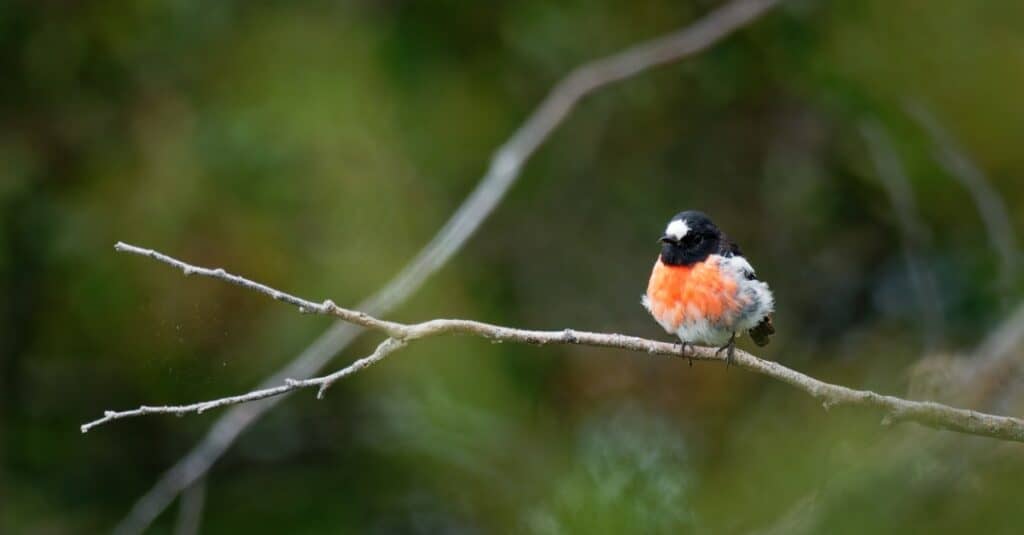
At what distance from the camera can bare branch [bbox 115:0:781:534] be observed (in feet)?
9.97

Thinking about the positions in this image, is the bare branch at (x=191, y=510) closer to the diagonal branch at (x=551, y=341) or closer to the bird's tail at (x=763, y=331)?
the bird's tail at (x=763, y=331)

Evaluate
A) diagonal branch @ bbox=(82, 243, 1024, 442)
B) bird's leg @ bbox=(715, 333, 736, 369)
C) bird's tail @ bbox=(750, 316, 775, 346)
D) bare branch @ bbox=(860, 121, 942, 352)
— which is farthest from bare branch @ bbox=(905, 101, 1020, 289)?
diagonal branch @ bbox=(82, 243, 1024, 442)

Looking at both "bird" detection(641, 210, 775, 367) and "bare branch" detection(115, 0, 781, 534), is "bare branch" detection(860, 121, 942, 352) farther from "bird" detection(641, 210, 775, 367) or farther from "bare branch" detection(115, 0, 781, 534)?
"bird" detection(641, 210, 775, 367)

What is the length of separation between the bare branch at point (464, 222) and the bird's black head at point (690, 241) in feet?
1.54

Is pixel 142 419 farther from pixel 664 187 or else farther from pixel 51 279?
pixel 664 187

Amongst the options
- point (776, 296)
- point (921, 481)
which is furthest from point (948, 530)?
point (776, 296)

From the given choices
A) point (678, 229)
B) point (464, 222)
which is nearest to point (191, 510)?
point (464, 222)

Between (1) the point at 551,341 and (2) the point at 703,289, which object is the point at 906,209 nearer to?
(2) the point at 703,289

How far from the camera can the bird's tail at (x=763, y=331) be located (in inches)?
117

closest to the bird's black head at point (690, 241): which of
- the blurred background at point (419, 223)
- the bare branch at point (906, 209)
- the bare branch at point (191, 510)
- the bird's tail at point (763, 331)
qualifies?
the bird's tail at point (763, 331)

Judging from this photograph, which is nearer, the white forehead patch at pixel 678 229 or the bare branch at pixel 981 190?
the white forehead patch at pixel 678 229

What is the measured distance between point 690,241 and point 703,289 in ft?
0.62

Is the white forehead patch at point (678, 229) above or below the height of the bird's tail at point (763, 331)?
above

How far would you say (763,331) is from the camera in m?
3.04
